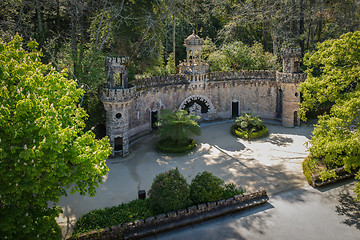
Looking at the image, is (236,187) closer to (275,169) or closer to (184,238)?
(275,169)

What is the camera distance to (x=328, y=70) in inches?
845

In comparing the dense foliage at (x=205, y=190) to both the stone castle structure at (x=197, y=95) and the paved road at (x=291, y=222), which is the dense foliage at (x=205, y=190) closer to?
the paved road at (x=291, y=222)

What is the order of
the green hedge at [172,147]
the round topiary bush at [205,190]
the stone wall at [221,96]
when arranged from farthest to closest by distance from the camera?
the stone wall at [221,96]
the green hedge at [172,147]
the round topiary bush at [205,190]

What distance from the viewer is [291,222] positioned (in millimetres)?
19000

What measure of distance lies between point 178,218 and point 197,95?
1870 centimetres

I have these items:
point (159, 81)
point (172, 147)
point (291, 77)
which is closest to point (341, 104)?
point (291, 77)

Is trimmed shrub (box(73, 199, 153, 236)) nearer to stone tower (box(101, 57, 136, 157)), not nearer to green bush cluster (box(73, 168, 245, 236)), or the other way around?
green bush cluster (box(73, 168, 245, 236))

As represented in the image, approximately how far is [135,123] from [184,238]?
53.3 ft

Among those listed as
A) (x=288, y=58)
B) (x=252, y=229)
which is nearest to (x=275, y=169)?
(x=252, y=229)

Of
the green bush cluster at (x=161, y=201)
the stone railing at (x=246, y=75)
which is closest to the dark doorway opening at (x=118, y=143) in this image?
the green bush cluster at (x=161, y=201)

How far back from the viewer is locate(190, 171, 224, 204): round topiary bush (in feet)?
63.9

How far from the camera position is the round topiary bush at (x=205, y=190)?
19484mm

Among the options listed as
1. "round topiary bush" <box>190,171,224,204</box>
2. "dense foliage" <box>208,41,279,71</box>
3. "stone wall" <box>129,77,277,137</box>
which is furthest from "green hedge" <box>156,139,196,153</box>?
"dense foliage" <box>208,41,279,71</box>

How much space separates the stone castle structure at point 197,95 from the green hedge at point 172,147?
301 centimetres
